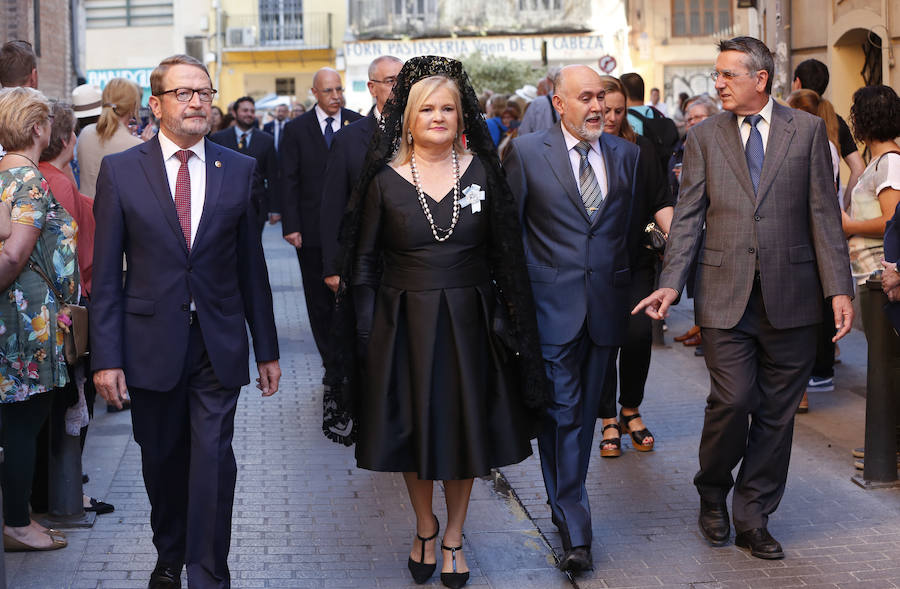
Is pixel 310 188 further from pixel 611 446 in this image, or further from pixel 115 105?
pixel 611 446

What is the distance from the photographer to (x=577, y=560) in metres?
5.63

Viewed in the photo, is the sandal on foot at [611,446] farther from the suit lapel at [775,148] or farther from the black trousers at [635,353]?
the suit lapel at [775,148]

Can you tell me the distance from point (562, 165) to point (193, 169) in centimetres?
166

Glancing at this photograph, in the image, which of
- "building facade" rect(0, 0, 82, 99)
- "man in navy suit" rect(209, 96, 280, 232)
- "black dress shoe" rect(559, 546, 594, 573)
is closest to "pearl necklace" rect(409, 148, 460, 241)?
"black dress shoe" rect(559, 546, 594, 573)

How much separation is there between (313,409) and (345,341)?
155 inches

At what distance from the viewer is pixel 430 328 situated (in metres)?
5.33

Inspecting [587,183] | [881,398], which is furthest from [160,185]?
[881,398]

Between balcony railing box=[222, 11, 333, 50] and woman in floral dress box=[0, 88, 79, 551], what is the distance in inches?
1961

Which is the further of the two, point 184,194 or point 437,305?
point 437,305

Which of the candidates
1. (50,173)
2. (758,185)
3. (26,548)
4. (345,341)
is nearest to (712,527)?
(758,185)

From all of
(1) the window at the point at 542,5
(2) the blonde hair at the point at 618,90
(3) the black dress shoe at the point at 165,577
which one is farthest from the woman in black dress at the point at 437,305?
(1) the window at the point at 542,5

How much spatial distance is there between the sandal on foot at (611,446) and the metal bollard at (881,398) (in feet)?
4.74

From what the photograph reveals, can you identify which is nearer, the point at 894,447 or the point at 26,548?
the point at 26,548

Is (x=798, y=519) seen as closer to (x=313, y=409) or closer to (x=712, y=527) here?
(x=712, y=527)
